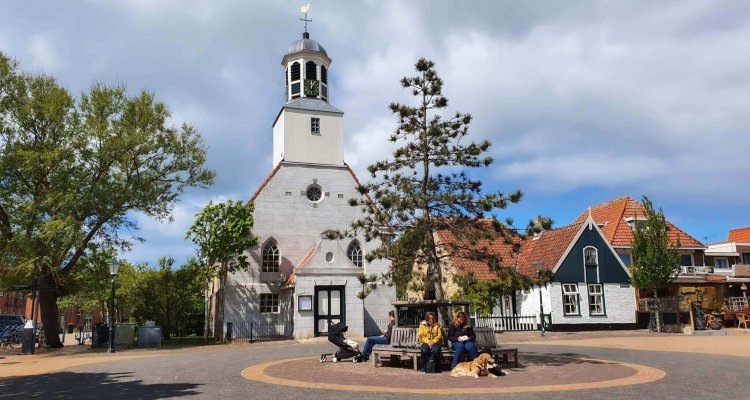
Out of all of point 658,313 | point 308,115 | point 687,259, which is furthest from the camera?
point 687,259

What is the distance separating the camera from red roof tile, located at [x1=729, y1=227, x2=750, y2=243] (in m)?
55.5

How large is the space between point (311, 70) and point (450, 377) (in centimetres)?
2978

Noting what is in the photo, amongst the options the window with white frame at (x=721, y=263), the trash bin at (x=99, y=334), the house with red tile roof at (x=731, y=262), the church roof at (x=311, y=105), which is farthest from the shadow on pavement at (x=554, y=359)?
the window with white frame at (x=721, y=263)

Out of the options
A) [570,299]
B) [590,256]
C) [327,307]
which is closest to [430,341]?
[327,307]

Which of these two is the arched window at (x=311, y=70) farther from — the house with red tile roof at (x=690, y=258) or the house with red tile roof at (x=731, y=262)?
the house with red tile roof at (x=731, y=262)

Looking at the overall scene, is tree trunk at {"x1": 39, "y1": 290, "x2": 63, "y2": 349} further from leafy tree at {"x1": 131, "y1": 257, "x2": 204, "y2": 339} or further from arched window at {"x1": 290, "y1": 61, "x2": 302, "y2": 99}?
arched window at {"x1": 290, "y1": 61, "x2": 302, "y2": 99}

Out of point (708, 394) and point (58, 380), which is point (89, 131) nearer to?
point (58, 380)

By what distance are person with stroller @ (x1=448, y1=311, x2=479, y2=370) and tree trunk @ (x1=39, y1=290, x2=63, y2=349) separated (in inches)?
846

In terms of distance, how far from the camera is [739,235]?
57062 mm

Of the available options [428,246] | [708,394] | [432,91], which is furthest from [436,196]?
[708,394]

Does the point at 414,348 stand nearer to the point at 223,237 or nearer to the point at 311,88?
the point at 223,237

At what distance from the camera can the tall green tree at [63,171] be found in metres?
25.1

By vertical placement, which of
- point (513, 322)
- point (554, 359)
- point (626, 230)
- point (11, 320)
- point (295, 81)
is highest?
point (295, 81)

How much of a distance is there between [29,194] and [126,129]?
209 inches
